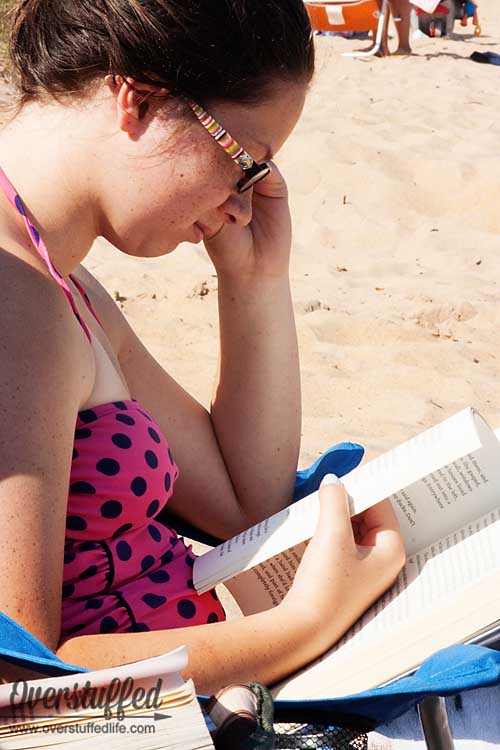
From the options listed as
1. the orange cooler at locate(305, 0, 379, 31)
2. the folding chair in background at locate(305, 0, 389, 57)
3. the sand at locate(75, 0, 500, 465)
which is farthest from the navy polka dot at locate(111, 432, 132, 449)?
the orange cooler at locate(305, 0, 379, 31)

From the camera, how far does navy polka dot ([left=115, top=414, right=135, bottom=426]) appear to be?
5.39 ft

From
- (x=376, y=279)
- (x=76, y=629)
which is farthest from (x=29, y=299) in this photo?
(x=376, y=279)

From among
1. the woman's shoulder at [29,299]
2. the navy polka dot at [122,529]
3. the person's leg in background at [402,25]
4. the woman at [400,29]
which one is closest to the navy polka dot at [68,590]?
the navy polka dot at [122,529]

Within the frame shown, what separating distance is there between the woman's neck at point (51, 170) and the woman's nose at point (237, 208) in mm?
248

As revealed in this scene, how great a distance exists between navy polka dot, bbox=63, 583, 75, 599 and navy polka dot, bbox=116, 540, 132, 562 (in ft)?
0.31

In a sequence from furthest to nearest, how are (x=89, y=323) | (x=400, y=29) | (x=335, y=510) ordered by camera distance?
(x=400, y=29) < (x=89, y=323) < (x=335, y=510)

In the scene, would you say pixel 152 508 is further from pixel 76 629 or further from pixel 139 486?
pixel 76 629

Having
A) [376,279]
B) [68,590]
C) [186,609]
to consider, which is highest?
[68,590]

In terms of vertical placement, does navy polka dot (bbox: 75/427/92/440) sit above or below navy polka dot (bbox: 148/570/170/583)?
above

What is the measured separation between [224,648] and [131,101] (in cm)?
85

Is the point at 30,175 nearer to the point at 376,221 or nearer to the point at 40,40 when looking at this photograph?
the point at 40,40

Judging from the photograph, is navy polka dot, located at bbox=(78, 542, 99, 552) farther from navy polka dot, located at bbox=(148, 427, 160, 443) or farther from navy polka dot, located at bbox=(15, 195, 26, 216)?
navy polka dot, located at bbox=(15, 195, 26, 216)

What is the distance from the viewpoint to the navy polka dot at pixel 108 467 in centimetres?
158

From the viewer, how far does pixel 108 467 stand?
5.19 ft
